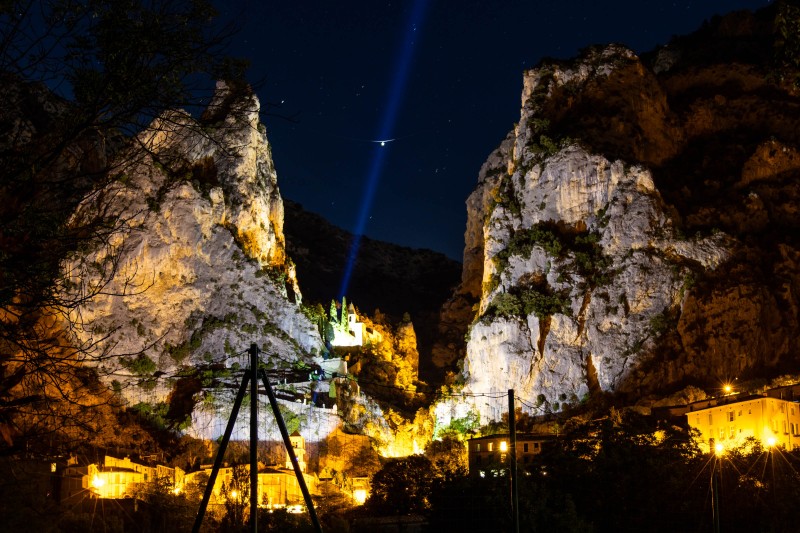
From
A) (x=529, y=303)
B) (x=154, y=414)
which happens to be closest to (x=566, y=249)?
(x=529, y=303)

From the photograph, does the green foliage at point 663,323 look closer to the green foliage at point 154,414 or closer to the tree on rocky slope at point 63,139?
the green foliage at point 154,414

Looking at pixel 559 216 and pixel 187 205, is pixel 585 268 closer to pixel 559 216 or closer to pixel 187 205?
pixel 559 216

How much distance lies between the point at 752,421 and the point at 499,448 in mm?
16888

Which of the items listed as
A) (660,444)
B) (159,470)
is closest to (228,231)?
(159,470)

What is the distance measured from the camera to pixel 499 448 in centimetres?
5738

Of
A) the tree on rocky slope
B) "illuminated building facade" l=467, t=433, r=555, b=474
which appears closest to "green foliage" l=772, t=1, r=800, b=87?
the tree on rocky slope

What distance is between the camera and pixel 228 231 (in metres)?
68.9

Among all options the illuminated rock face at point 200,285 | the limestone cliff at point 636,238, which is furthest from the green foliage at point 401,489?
the illuminated rock face at point 200,285

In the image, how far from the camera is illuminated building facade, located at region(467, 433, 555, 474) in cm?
5522

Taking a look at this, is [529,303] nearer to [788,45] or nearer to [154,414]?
[154,414]

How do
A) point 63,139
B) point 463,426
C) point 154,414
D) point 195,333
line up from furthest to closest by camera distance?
1. point 463,426
2. point 195,333
3. point 154,414
4. point 63,139

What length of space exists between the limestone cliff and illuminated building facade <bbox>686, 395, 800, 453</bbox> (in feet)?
25.4

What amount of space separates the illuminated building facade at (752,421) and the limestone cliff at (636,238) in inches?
305

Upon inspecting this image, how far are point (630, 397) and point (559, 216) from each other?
59.2 ft
